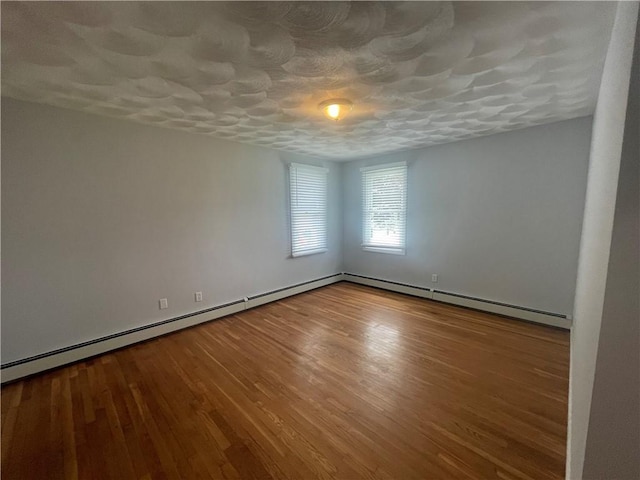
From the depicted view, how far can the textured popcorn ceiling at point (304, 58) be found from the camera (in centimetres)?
122

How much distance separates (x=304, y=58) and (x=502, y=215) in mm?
3048

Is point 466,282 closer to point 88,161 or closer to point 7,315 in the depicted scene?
point 88,161

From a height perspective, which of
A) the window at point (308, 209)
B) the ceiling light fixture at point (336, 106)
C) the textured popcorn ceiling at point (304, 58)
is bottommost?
the window at point (308, 209)

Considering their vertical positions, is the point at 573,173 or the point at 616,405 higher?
the point at 573,173

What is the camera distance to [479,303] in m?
3.56

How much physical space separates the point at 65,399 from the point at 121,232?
1.48 metres

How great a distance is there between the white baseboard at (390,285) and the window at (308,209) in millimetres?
847

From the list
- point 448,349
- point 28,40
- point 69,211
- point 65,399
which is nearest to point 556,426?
point 448,349

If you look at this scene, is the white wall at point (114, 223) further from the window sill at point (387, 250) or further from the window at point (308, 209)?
the window sill at point (387, 250)

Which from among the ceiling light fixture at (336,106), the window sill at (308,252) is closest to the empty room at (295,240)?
the ceiling light fixture at (336,106)

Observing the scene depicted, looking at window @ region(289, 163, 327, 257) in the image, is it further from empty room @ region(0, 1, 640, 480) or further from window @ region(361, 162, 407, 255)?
window @ region(361, 162, 407, 255)

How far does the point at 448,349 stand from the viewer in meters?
2.60

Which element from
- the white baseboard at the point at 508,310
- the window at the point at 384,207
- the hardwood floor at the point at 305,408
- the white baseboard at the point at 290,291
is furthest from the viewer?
the window at the point at 384,207

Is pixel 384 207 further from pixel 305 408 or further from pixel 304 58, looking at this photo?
pixel 305 408
